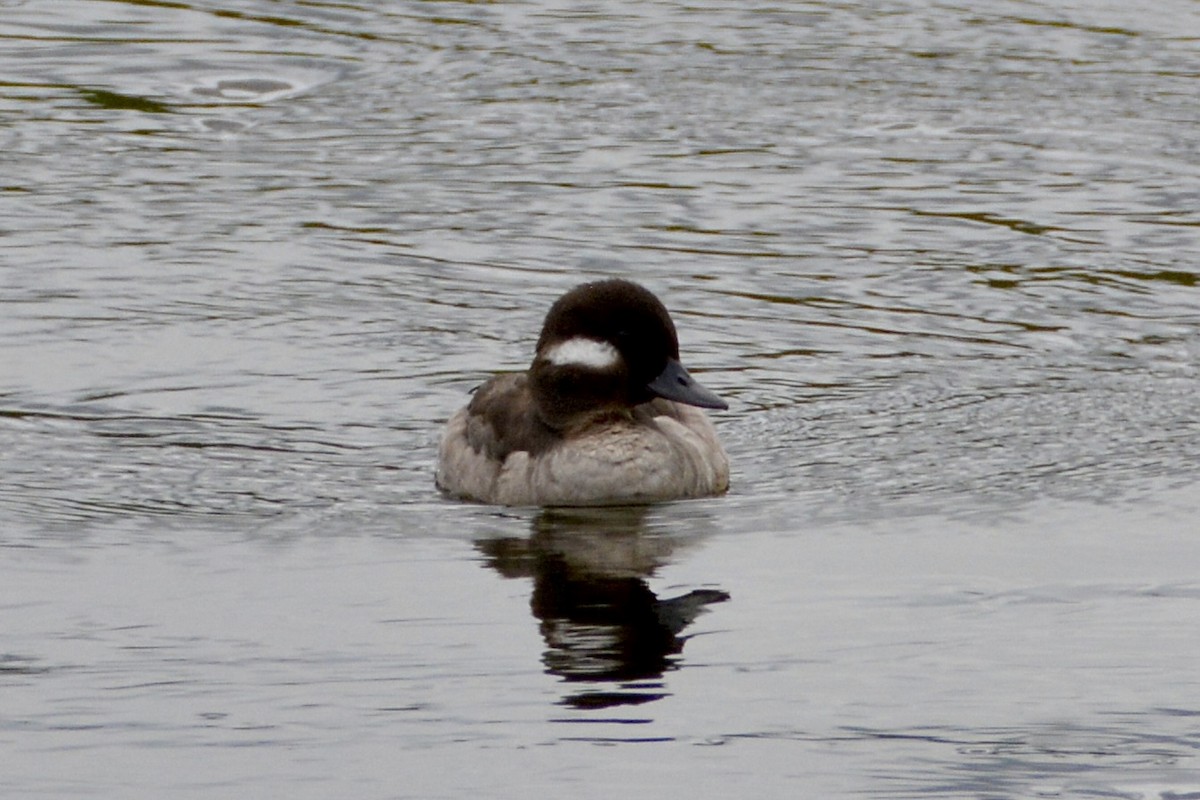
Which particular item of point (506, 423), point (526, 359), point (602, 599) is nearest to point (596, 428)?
point (506, 423)

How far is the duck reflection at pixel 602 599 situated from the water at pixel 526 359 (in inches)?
1.2

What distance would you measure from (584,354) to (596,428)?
333mm

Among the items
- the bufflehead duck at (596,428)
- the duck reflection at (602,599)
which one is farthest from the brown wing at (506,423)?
the duck reflection at (602,599)

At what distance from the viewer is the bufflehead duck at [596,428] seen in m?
11.3

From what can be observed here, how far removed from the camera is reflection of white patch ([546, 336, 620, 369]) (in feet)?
37.7

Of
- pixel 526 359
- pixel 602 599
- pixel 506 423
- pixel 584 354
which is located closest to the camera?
pixel 602 599

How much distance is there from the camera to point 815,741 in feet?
25.3

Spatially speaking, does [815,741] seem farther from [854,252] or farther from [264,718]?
[854,252]

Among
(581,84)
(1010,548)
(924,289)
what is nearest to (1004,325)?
(924,289)

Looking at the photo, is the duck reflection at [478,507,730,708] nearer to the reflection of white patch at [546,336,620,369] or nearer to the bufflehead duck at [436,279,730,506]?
the bufflehead duck at [436,279,730,506]

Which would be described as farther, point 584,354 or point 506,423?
point 506,423

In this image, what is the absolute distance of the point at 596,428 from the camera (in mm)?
11523

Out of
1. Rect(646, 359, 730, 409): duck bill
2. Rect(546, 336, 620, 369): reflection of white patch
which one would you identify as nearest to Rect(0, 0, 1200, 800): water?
Rect(646, 359, 730, 409): duck bill

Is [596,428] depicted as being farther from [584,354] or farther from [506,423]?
[506,423]
